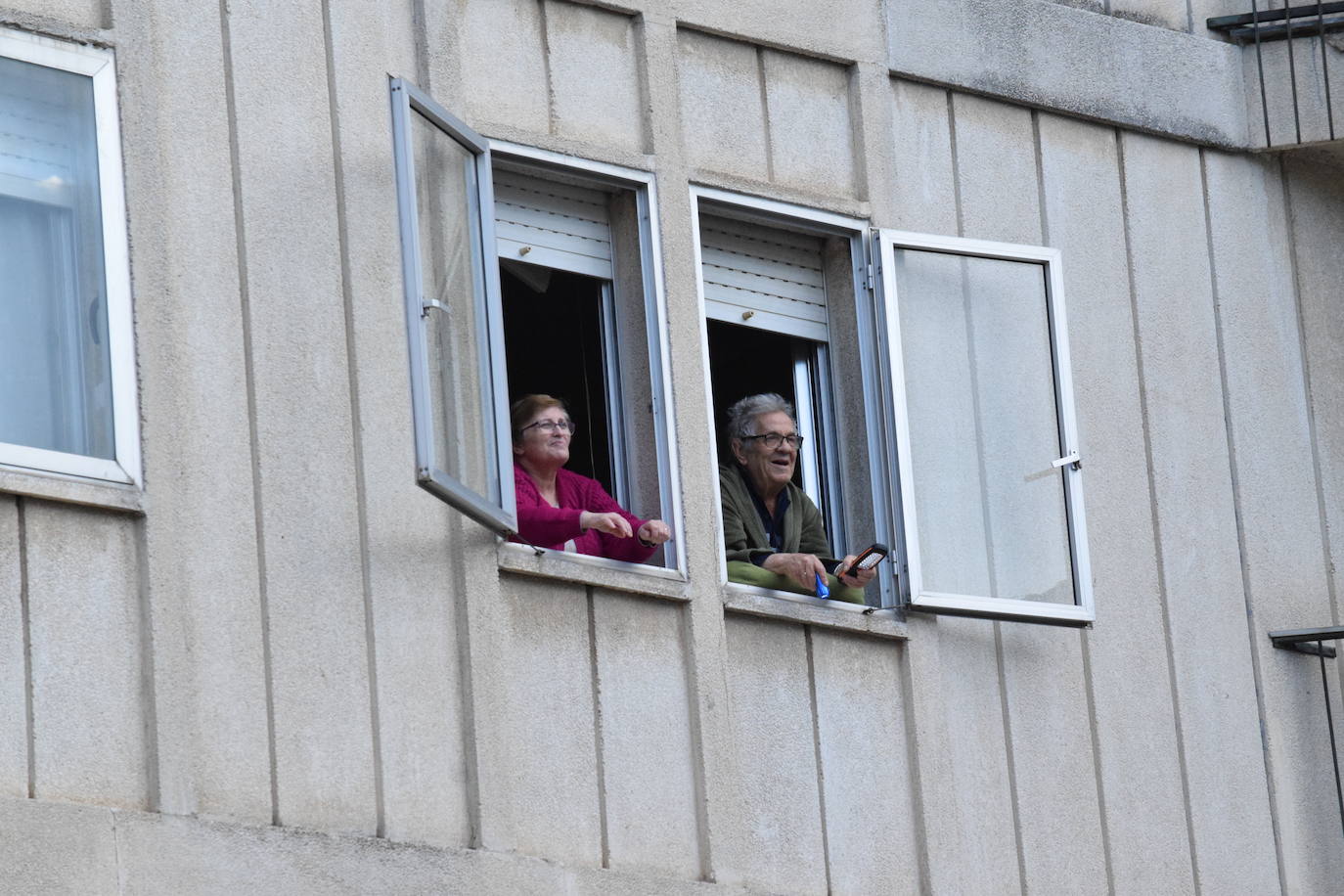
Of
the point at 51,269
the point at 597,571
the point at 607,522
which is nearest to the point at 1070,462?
the point at 597,571

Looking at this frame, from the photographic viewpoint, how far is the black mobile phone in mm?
10055

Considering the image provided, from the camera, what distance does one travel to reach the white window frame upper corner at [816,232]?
10.2 m

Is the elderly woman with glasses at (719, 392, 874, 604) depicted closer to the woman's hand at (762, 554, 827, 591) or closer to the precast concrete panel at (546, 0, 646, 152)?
the woman's hand at (762, 554, 827, 591)

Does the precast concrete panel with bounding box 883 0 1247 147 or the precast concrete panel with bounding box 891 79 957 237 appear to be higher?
the precast concrete panel with bounding box 883 0 1247 147

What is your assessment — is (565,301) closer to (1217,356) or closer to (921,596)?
(921,596)

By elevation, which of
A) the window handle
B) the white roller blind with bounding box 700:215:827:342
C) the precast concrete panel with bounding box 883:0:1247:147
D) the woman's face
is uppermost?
the precast concrete panel with bounding box 883:0:1247:147

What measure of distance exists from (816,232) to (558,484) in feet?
4.74

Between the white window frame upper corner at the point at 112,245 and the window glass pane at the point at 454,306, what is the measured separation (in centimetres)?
81

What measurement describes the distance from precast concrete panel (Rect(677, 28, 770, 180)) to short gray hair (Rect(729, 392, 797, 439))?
727 millimetres

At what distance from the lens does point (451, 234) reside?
9156 mm

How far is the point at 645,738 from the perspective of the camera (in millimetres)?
9609

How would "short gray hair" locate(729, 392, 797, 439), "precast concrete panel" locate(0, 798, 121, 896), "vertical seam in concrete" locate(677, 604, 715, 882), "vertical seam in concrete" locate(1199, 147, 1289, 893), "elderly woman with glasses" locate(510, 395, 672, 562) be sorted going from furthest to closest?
"vertical seam in concrete" locate(1199, 147, 1289, 893) < "short gray hair" locate(729, 392, 797, 439) < "elderly woman with glasses" locate(510, 395, 672, 562) < "vertical seam in concrete" locate(677, 604, 715, 882) < "precast concrete panel" locate(0, 798, 121, 896)

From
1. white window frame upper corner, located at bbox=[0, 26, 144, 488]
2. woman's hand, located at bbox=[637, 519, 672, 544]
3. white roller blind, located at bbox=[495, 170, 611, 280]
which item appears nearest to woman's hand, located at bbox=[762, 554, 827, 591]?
woman's hand, located at bbox=[637, 519, 672, 544]

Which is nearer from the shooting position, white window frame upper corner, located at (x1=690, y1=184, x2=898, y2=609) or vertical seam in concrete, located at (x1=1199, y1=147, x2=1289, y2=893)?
white window frame upper corner, located at (x1=690, y1=184, x2=898, y2=609)
